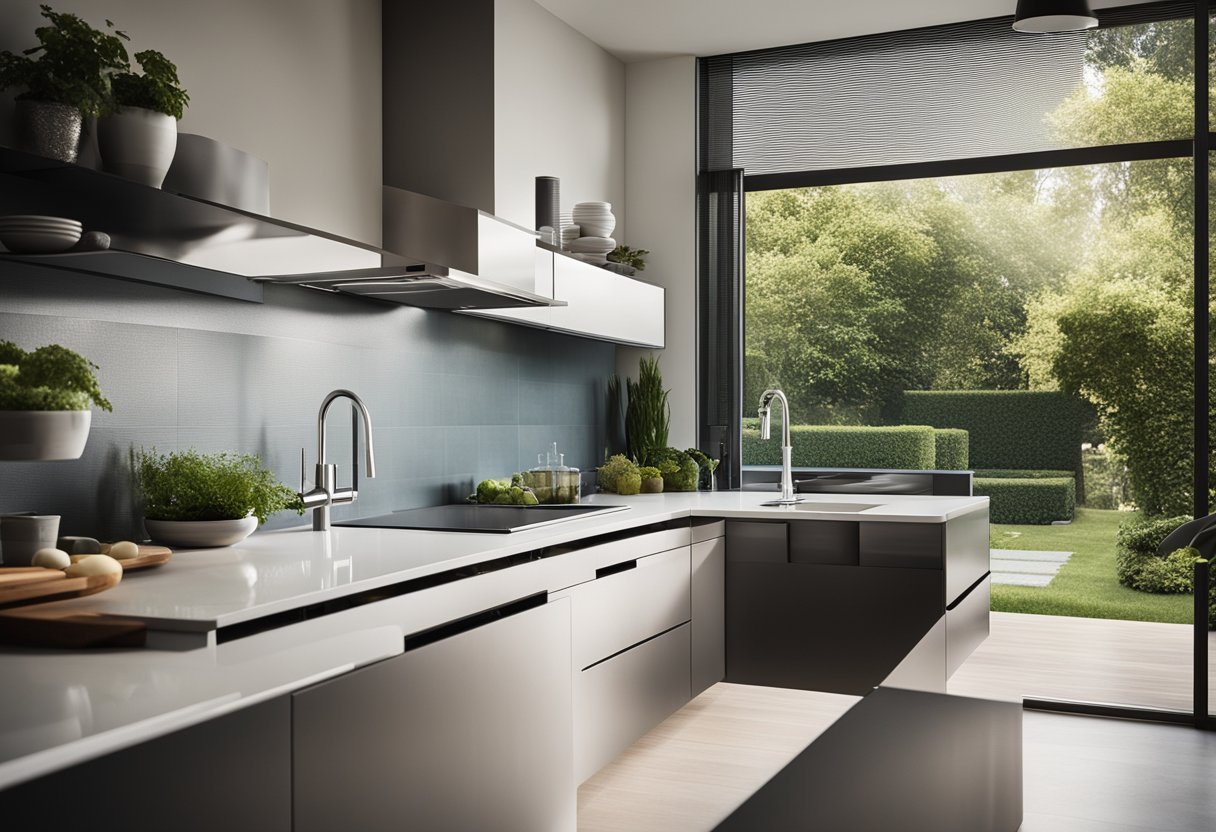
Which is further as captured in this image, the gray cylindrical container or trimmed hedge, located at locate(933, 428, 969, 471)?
trimmed hedge, located at locate(933, 428, 969, 471)

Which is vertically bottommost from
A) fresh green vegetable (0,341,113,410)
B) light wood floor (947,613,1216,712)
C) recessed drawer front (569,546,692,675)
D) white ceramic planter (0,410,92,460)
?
light wood floor (947,613,1216,712)

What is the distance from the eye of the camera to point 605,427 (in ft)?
16.3

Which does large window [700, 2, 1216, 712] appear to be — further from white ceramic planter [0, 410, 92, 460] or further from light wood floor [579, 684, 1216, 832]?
white ceramic planter [0, 410, 92, 460]

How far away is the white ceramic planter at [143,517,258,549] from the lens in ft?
8.02

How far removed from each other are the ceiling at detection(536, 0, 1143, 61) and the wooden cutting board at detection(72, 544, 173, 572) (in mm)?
2802

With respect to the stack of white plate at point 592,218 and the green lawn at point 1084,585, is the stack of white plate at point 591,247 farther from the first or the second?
the green lawn at point 1084,585

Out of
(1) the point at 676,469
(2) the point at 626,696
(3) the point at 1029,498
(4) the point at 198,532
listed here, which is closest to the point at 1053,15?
(1) the point at 676,469

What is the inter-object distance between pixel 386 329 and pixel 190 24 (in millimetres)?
1156

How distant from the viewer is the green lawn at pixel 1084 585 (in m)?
6.32

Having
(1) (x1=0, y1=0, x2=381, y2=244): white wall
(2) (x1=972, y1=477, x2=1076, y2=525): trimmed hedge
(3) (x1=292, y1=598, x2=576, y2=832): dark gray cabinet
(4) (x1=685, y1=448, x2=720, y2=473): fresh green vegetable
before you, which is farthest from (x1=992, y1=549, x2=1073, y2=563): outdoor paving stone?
(1) (x1=0, y1=0, x2=381, y2=244): white wall

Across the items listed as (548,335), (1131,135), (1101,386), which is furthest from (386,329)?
(1101,386)

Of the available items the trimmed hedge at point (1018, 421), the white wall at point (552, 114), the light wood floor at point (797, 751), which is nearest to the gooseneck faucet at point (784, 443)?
the light wood floor at point (797, 751)

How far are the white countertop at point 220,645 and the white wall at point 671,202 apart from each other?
191 centimetres

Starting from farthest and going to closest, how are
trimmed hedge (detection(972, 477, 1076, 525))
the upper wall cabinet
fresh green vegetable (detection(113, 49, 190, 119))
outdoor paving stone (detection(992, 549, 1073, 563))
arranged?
1. outdoor paving stone (detection(992, 549, 1073, 563))
2. trimmed hedge (detection(972, 477, 1076, 525))
3. the upper wall cabinet
4. fresh green vegetable (detection(113, 49, 190, 119))
